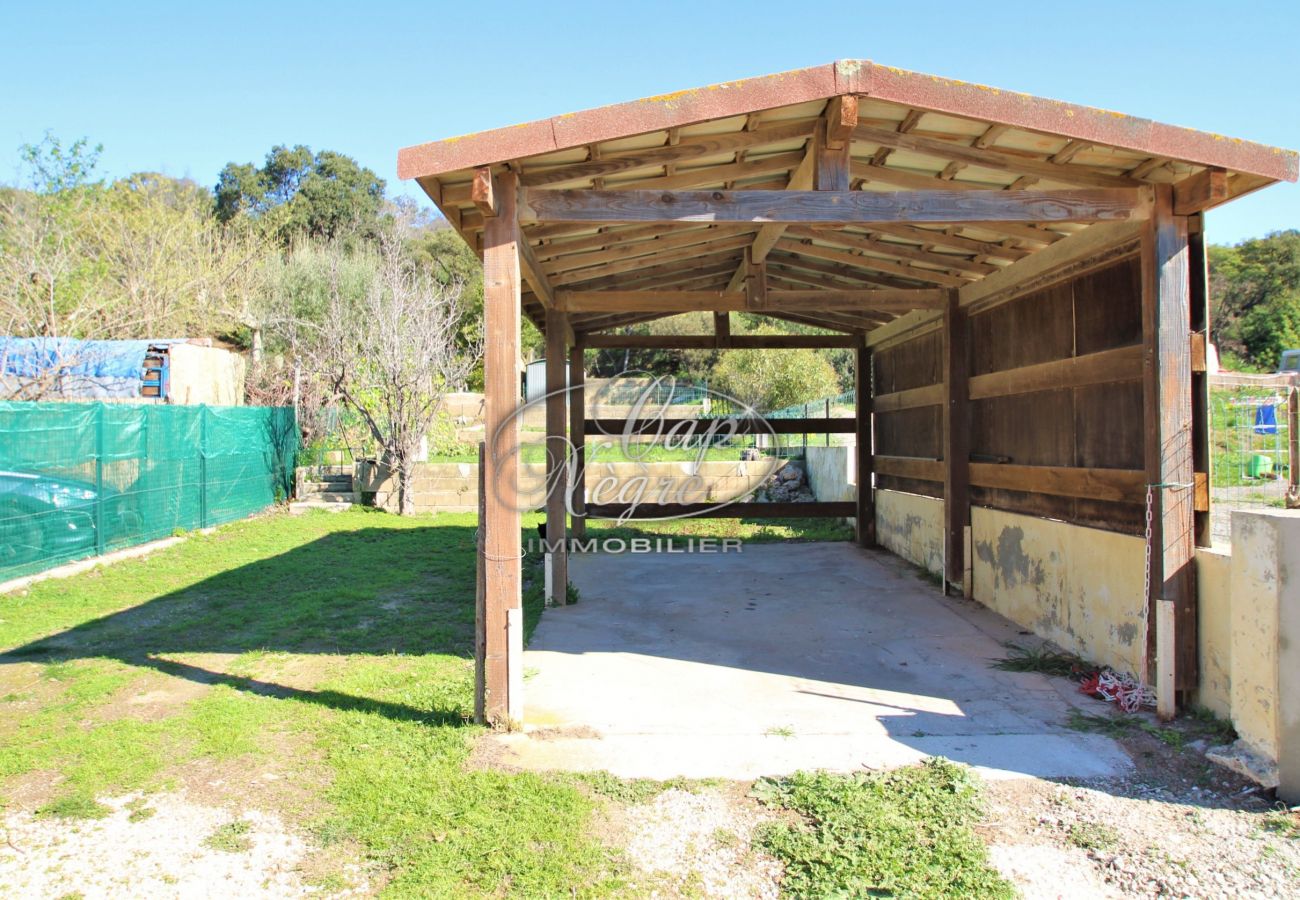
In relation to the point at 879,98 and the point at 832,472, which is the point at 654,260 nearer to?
the point at 879,98

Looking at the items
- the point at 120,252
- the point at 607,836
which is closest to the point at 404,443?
the point at 607,836

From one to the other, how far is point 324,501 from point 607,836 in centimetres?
1177

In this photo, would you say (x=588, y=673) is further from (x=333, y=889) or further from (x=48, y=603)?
(x=48, y=603)

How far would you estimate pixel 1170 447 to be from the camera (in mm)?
4312

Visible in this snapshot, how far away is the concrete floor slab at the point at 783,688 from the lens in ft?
12.6

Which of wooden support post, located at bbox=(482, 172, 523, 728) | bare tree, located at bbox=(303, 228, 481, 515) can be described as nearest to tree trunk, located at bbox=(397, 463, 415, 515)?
bare tree, located at bbox=(303, 228, 481, 515)

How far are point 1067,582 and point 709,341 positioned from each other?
16.8 ft

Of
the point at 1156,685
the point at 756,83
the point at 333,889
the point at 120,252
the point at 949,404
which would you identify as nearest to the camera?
the point at 333,889

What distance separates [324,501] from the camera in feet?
45.0

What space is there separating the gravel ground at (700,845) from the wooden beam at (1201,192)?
362 cm

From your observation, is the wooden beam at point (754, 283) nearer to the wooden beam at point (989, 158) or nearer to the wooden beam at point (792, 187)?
the wooden beam at point (792, 187)

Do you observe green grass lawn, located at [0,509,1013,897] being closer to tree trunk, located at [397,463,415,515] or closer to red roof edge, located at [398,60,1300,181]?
red roof edge, located at [398,60,1300,181]

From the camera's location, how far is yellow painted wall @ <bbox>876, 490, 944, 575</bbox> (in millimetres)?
8180

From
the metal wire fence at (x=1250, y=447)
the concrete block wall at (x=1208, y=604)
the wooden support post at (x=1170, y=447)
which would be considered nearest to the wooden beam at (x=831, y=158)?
the wooden support post at (x=1170, y=447)
